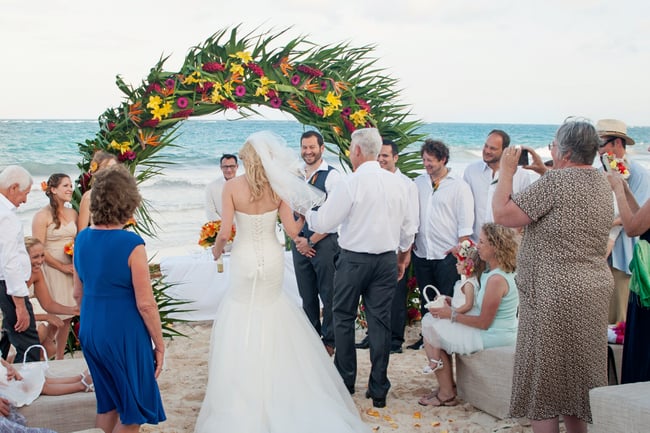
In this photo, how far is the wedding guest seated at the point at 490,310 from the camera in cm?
493

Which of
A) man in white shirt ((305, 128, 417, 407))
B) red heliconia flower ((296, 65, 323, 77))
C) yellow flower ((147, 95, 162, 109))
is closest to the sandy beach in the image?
man in white shirt ((305, 128, 417, 407))

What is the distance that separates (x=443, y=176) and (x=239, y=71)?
226 centimetres

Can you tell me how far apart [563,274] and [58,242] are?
4232mm

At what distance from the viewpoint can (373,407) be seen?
5363 millimetres

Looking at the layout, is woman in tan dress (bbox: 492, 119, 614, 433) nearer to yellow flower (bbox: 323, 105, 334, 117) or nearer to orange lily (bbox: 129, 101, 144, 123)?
yellow flower (bbox: 323, 105, 334, 117)

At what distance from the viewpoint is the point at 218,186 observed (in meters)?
8.69

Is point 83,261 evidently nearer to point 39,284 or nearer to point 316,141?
point 39,284

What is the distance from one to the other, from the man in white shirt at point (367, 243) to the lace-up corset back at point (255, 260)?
55 cm

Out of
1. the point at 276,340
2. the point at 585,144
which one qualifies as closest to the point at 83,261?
the point at 276,340

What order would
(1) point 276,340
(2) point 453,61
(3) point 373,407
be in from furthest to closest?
(2) point 453,61 → (3) point 373,407 → (1) point 276,340

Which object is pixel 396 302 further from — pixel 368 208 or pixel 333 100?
pixel 333 100

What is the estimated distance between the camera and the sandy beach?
16.2 feet

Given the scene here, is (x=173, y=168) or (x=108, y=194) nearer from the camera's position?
(x=108, y=194)

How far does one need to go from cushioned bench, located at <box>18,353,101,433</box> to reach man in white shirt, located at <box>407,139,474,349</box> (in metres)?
3.45
